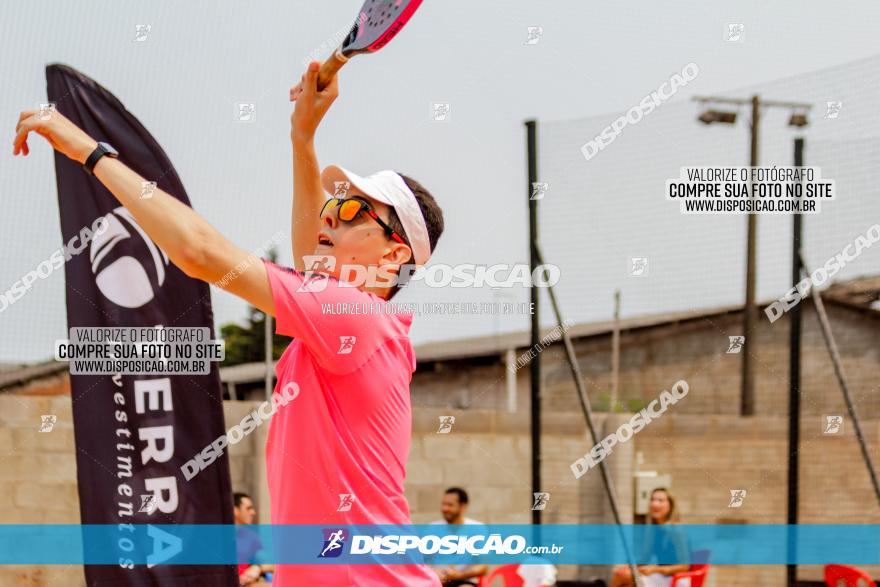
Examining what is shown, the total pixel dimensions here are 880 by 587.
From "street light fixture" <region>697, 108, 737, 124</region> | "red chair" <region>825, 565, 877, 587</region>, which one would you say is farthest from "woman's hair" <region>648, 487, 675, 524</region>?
"street light fixture" <region>697, 108, 737, 124</region>

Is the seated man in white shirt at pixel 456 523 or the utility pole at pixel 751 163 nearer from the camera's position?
the seated man in white shirt at pixel 456 523

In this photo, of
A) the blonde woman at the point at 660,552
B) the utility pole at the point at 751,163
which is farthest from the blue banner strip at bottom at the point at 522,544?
the utility pole at the point at 751,163

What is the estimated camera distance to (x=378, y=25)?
2715mm

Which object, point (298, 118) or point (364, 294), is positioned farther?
point (298, 118)

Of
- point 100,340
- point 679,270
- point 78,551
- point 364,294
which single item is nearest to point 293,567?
point 364,294

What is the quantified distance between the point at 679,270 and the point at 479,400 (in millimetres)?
1978

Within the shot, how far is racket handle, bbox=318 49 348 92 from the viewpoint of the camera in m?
2.36

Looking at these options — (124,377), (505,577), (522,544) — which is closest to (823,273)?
(522,544)

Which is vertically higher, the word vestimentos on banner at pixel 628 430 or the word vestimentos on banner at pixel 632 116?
the word vestimentos on banner at pixel 632 116

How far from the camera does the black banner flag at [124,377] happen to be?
514cm

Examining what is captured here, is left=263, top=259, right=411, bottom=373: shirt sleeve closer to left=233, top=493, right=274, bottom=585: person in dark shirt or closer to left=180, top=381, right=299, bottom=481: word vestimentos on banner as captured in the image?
left=180, top=381, right=299, bottom=481: word vestimentos on banner

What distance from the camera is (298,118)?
238cm

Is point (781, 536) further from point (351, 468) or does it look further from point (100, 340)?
point (351, 468)

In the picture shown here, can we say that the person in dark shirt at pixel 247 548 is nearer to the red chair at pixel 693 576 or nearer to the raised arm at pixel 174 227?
the red chair at pixel 693 576
